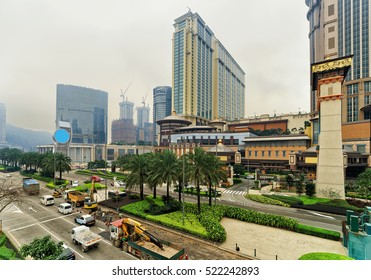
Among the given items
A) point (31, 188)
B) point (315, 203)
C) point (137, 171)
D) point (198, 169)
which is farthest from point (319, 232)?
point (31, 188)

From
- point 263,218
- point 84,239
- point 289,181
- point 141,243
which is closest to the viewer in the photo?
point 141,243

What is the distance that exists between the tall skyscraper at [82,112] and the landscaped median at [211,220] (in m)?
157

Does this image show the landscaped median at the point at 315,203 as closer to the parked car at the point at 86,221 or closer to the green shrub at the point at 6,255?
the parked car at the point at 86,221

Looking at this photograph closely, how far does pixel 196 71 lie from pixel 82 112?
128299 mm

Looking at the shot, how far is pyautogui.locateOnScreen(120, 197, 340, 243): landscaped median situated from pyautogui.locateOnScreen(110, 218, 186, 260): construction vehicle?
488 centimetres

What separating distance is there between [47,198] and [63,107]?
585 feet

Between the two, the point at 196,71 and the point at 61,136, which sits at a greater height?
the point at 196,71

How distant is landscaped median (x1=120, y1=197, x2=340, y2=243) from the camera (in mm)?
17531

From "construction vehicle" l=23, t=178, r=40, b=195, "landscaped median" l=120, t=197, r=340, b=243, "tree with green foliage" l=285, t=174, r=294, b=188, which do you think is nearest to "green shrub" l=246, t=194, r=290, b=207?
"tree with green foliage" l=285, t=174, r=294, b=188

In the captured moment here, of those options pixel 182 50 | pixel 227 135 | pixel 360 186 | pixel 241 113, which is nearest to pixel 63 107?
pixel 182 50

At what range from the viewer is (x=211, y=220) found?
1955 centimetres

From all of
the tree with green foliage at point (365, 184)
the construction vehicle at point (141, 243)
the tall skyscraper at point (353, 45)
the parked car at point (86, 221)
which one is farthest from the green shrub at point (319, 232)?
the tall skyscraper at point (353, 45)


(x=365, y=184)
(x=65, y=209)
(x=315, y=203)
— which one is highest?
(x=365, y=184)

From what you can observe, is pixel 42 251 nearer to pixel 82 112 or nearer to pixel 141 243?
pixel 141 243
